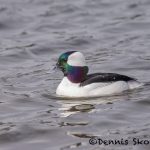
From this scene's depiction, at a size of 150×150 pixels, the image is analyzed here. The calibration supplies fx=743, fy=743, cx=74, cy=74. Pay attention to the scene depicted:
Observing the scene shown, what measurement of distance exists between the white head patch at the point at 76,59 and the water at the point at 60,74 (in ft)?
2.27

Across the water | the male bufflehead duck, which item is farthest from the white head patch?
the water

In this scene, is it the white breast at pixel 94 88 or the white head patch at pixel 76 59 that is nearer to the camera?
the white breast at pixel 94 88

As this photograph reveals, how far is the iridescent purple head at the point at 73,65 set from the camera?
1365cm

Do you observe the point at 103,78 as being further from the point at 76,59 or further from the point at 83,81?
the point at 76,59

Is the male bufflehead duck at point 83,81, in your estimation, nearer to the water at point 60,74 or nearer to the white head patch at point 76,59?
the white head patch at point 76,59

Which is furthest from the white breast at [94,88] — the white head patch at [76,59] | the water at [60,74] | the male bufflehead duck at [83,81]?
the white head patch at [76,59]

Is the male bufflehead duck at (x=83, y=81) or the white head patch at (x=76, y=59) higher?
the white head patch at (x=76, y=59)

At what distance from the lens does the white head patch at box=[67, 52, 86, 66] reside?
1363 centimetres

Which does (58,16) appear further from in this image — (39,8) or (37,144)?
(37,144)

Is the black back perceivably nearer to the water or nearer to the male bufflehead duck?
the male bufflehead duck

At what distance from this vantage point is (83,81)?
1375 cm

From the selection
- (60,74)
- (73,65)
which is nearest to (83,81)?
(73,65)

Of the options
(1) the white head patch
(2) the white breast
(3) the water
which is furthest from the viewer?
(1) the white head patch

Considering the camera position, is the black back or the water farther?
the black back
